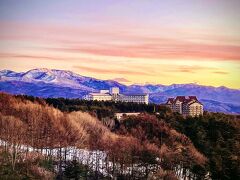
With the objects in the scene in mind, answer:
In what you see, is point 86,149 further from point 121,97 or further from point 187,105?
point 121,97

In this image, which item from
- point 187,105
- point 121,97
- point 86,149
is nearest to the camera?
point 86,149

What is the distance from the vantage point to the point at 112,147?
15320 mm

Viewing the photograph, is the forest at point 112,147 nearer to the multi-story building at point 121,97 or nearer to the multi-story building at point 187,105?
the multi-story building at point 187,105

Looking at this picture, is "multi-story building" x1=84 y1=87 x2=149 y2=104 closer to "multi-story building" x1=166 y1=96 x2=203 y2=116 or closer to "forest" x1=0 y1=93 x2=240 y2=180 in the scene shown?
"multi-story building" x1=166 y1=96 x2=203 y2=116

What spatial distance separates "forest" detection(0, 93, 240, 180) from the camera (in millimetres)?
13875

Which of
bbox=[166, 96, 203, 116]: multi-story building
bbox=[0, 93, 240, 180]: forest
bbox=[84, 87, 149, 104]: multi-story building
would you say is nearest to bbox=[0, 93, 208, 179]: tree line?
bbox=[0, 93, 240, 180]: forest

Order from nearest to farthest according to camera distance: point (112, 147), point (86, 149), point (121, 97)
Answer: point (112, 147) → point (86, 149) → point (121, 97)

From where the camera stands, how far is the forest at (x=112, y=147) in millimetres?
13875

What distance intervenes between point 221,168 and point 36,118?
698 cm

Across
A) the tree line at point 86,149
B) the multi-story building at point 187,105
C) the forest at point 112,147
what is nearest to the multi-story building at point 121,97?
the multi-story building at point 187,105

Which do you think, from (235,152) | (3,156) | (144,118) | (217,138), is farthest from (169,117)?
(3,156)

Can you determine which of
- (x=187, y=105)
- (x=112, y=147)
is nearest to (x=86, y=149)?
(x=112, y=147)

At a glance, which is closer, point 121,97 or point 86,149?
point 86,149

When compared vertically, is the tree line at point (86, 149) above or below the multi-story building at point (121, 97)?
above
